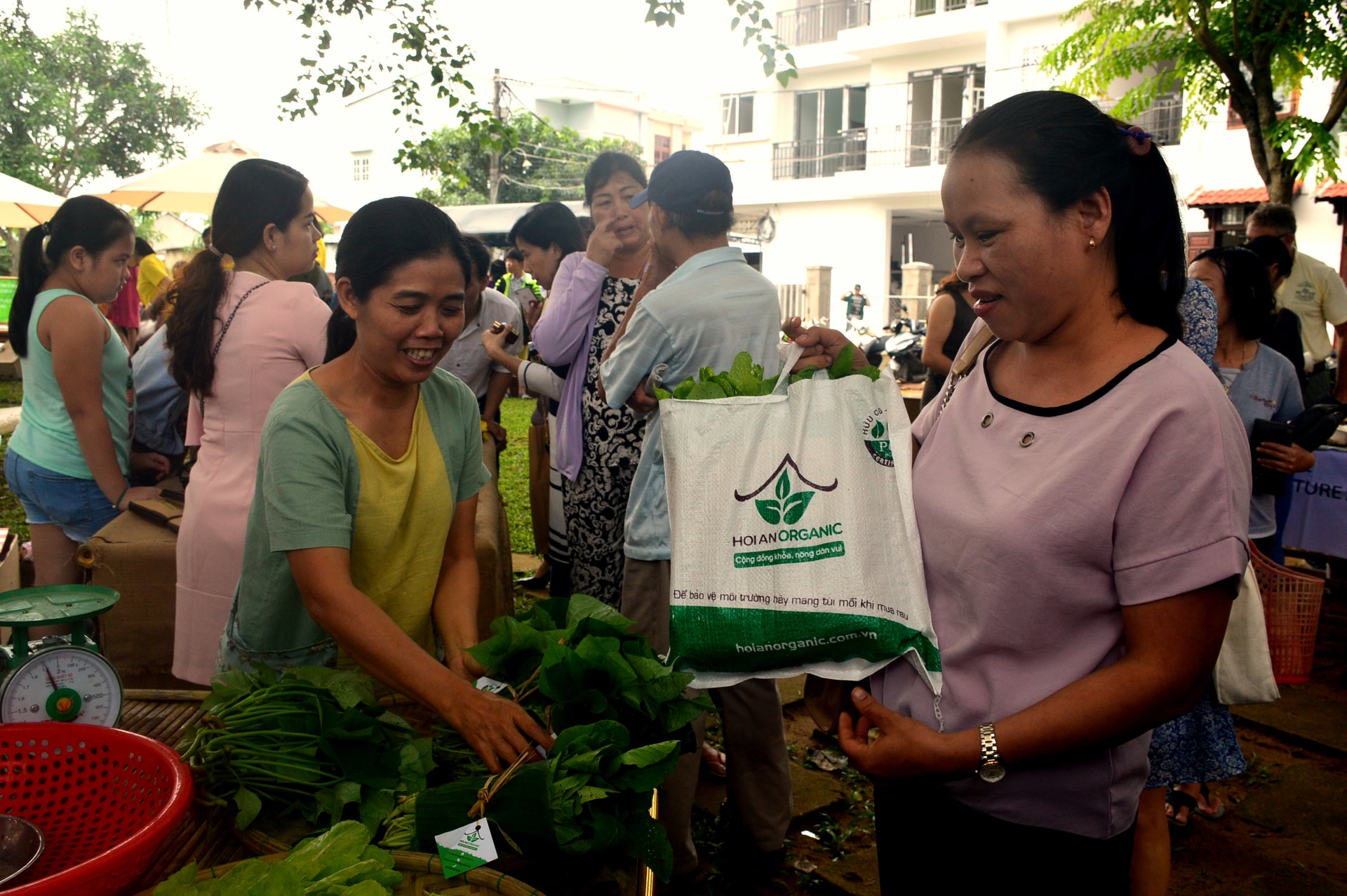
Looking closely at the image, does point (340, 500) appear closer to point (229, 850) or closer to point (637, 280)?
point (229, 850)

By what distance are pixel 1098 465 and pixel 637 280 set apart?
2.56 meters

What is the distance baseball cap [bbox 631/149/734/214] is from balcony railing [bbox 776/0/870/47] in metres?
24.0

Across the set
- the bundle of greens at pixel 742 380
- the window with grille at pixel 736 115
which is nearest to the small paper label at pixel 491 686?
the bundle of greens at pixel 742 380

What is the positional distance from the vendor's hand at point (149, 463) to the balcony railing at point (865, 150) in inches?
816

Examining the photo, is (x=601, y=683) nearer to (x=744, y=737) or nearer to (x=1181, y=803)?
(x=744, y=737)

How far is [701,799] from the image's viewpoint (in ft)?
11.7

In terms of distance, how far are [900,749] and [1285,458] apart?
333 cm

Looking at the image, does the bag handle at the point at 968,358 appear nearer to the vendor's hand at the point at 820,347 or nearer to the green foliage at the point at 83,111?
the vendor's hand at the point at 820,347

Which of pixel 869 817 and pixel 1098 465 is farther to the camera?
pixel 869 817

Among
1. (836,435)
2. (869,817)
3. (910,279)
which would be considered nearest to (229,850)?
(836,435)

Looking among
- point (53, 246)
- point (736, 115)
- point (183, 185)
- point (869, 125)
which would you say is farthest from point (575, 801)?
point (736, 115)

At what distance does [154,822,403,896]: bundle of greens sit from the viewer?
4.04 feet

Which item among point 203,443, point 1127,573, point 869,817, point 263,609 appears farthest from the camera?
point 869,817

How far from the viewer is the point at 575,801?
1.45 metres
